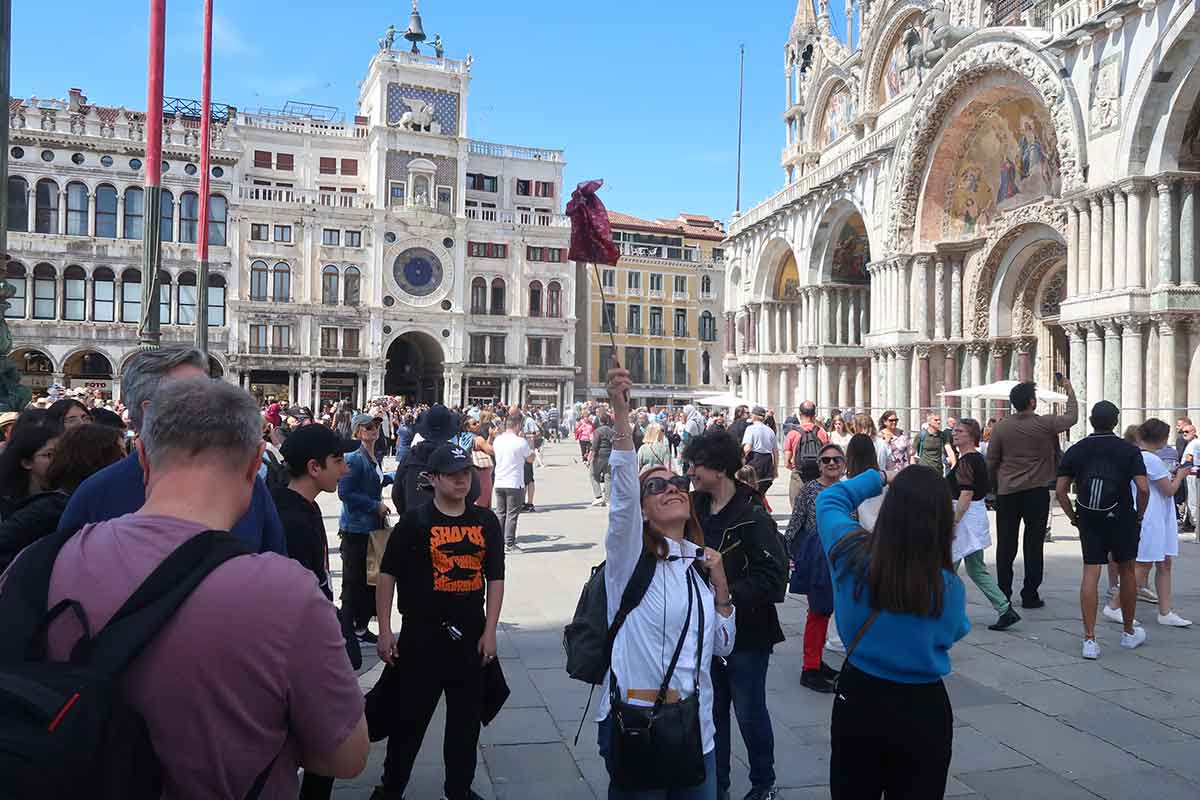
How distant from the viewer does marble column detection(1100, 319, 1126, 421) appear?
14938 mm

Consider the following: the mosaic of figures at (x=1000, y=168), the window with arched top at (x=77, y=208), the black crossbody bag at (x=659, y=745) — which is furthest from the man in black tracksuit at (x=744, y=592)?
the window with arched top at (x=77, y=208)

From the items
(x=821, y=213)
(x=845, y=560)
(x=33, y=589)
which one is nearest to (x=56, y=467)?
(x=33, y=589)

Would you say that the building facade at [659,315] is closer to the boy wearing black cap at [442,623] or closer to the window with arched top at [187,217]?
the window with arched top at [187,217]

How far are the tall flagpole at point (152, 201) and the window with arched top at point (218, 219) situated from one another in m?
33.8

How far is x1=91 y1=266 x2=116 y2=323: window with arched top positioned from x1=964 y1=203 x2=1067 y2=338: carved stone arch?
3722 centimetres

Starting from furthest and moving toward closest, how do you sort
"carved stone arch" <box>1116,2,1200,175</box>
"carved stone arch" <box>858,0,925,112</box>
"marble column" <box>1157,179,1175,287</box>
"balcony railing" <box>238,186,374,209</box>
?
"balcony railing" <box>238,186,374,209</box>, "carved stone arch" <box>858,0,925,112</box>, "marble column" <box>1157,179,1175,287</box>, "carved stone arch" <box>1116,2,1200,175</box>

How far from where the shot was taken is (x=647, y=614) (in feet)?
9.82

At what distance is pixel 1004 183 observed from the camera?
1969 centimetres

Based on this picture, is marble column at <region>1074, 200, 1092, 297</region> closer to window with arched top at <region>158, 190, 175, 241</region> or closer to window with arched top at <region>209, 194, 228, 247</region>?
window with arched top at <region>209, 194, 228, 247</region>

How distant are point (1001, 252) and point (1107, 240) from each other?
204 inches

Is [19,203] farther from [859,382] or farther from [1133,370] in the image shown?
[1133,370]

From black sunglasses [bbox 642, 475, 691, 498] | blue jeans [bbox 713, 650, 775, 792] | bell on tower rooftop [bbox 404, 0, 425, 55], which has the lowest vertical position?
blue jeans [bbox 713, 650, 775, 792]

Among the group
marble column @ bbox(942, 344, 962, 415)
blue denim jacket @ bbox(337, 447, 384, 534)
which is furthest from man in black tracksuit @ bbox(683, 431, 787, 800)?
marble column @ bbox(942, 344, 962, 415)

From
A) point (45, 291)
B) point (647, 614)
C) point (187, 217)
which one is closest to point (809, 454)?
point (647, 614)
